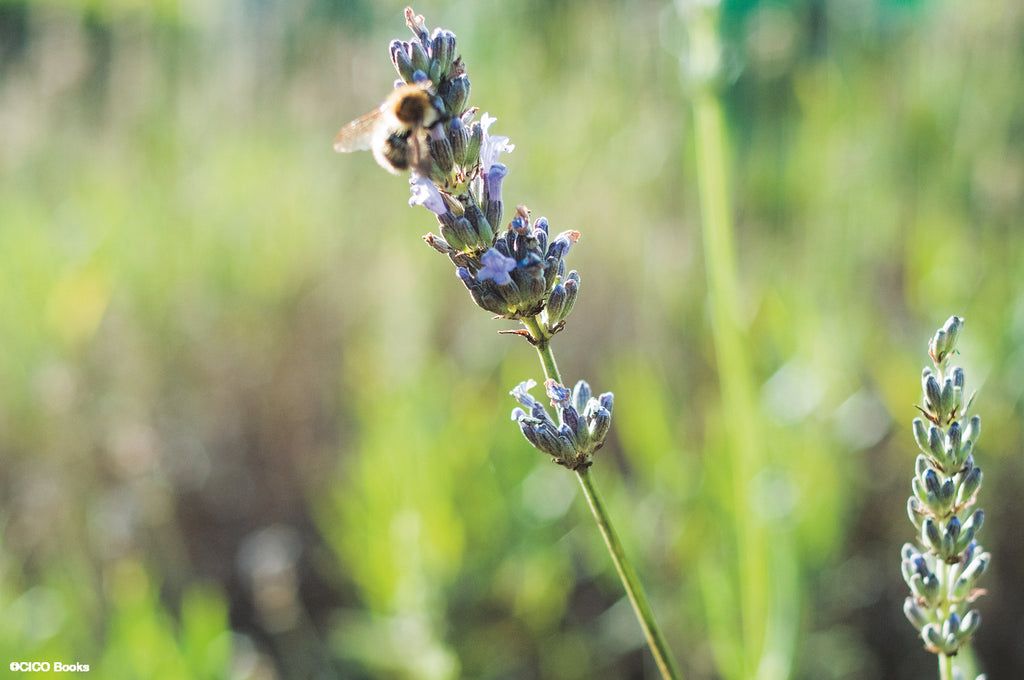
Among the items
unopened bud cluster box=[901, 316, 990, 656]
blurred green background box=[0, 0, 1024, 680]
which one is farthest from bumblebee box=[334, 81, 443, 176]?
blurred green background box=[0, 0, 1024, 680]

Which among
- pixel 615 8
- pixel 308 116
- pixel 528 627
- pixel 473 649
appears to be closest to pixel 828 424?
pixel 528 627

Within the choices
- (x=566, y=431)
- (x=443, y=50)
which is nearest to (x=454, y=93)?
(x=443, y=50)

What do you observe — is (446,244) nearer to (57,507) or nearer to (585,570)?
(585,570)

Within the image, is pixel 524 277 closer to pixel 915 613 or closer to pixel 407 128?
pixel 407 128

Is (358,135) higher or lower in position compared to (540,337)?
higher

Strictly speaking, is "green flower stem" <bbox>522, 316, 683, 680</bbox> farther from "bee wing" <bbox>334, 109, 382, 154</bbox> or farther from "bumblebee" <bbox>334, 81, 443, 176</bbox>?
"bee wing" <bbox>334, 109, 382, 154</bbox>

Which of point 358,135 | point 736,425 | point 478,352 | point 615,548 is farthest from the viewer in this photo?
point 478,352

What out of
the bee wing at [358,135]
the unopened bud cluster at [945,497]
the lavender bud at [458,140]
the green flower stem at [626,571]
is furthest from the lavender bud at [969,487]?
the bee wing at [358,135]
